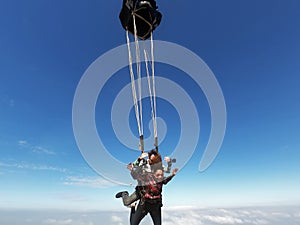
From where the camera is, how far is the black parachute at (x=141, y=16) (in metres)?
6.37

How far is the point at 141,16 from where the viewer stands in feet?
21.4

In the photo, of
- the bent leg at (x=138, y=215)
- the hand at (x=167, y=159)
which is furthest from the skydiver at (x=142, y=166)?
the bent leg at (x=138, y=215)

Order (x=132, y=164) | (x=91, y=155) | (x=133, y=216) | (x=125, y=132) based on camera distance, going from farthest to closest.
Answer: (x=125, y=132) < (x=91, y=155) < (x=133, y=216) < (x=132, y=164)

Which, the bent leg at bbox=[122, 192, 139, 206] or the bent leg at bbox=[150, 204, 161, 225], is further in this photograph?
the bent leg at bbox=[122, 192, 139, 206]

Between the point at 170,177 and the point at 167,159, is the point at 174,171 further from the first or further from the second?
the point at 167,159

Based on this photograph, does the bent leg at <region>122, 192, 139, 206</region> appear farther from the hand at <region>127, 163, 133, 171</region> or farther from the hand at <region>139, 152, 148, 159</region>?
the hand at <region>139, 152, 148, 159</region>

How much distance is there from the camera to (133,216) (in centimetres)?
625

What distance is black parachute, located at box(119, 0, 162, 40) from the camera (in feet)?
20.9

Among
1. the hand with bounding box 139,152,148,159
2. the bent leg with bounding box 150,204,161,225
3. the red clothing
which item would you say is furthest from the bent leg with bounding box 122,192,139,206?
the hand with bounding box 139,152,148,159

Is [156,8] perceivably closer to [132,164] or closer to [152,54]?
[152,54]

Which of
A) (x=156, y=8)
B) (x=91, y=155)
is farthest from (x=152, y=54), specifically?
(x=91, y=155)

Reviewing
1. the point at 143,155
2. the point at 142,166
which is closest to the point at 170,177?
the point at 142,166

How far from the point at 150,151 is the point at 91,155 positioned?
8.49 feet

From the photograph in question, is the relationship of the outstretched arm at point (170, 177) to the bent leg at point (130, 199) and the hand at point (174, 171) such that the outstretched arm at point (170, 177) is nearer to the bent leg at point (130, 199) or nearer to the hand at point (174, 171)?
the hand at point (174, 171)
